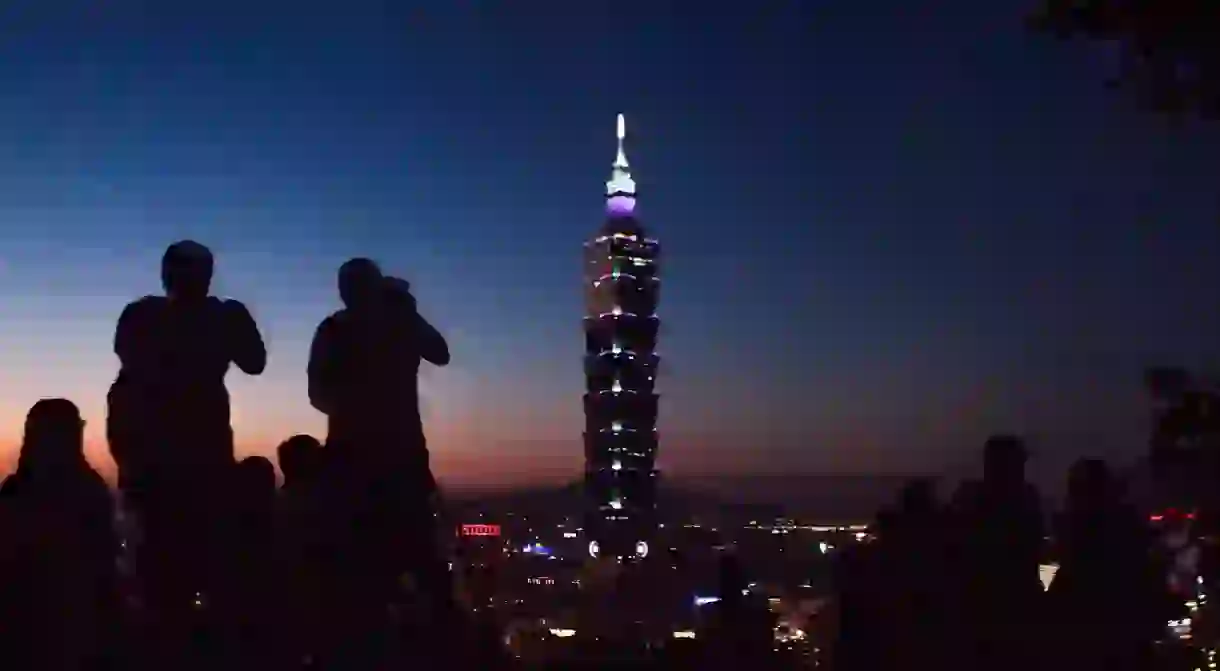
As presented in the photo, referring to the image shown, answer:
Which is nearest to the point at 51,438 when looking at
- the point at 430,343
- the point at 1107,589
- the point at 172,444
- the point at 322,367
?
the point at 172,444

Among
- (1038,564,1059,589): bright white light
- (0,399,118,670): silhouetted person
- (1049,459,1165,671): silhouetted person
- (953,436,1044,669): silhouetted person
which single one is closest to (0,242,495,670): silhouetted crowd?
(0,399,118,670): silhouetted person

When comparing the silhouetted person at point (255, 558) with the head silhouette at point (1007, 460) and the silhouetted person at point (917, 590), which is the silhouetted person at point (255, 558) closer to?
the silhouetted person at point (917, 590)

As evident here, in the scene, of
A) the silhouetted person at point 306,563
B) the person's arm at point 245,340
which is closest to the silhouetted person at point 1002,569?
the silhouetted person at point 306,563

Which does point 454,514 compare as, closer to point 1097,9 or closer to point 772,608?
point 772,608

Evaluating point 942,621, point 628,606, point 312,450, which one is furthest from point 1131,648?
point 628,606

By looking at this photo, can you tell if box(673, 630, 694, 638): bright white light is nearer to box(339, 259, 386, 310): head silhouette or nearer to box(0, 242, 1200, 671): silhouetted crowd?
box(0, 242, 1200, 671): silhouetted crowd

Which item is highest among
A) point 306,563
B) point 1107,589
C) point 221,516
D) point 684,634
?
point 221,516

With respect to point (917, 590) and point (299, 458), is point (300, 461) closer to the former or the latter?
point (299, 458)
